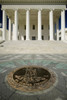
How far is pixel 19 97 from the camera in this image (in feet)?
7.11

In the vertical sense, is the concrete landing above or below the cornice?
below

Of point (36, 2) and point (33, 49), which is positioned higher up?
point (36, 2)

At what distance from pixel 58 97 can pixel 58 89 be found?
34cm

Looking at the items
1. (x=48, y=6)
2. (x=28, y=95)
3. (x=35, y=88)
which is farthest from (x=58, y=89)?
(x=48, y=6)

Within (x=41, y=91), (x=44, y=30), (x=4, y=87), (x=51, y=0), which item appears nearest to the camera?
(x=41, y=91)

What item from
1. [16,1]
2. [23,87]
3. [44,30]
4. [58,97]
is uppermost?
[16,1]

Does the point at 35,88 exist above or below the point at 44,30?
below

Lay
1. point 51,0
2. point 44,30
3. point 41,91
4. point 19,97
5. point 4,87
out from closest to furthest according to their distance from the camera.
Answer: point 19,97 < point 41,91 < point 4,87 < point 51,0 < point 44,30

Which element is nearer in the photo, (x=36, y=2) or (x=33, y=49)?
(x=33, y=49)

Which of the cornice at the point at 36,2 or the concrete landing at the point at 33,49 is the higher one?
the cornice at the point at 36,2

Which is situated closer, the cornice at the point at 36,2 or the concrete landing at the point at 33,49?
the concrete landing at the point at 33,49

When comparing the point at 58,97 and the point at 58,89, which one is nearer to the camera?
the point at 58,97

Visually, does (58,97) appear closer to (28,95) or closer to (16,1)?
(28,95)

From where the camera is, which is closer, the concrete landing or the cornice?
the concrete landing
